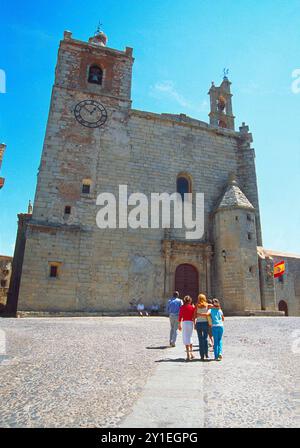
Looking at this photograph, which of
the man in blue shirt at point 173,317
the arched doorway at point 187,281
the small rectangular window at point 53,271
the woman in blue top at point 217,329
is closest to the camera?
the woman in blue top at point 217,329

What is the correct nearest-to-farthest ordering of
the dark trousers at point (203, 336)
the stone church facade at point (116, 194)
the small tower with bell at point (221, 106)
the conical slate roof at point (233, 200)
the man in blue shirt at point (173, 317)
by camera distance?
the dark trousers at point (203, 336)
the man in blue shirt at point (173, 317)
the stone church facade at point (116, 194)
the conical slate roof at point (233, 200)
the small tower with bell at point (221, 106)

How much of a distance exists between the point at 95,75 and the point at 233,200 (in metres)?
11.1

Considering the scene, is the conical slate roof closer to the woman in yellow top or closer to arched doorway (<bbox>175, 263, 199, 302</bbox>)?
arched doorway (<bbox>175, 263, 199, 302</bbox>)

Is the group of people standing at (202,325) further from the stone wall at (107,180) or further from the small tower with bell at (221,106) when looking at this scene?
the small tower with bell at (221,106)

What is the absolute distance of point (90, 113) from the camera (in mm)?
18078

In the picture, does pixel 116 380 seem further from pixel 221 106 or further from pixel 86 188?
pixel 221 106

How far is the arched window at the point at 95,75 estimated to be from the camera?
1910 centimetres

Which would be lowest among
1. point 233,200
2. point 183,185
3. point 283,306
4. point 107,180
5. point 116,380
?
point 116,380

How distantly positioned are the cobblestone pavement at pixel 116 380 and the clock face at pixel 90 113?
13.1 m

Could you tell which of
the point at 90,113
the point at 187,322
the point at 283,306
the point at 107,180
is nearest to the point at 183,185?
the point at 107,180

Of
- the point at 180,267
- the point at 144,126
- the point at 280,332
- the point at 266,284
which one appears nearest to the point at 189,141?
the point at 144,126

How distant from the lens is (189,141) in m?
19.8

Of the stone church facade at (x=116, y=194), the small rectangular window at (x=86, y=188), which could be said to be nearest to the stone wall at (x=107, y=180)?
the stone church facade at (x=116, y=194)

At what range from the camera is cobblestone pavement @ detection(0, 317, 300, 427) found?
2998mm
